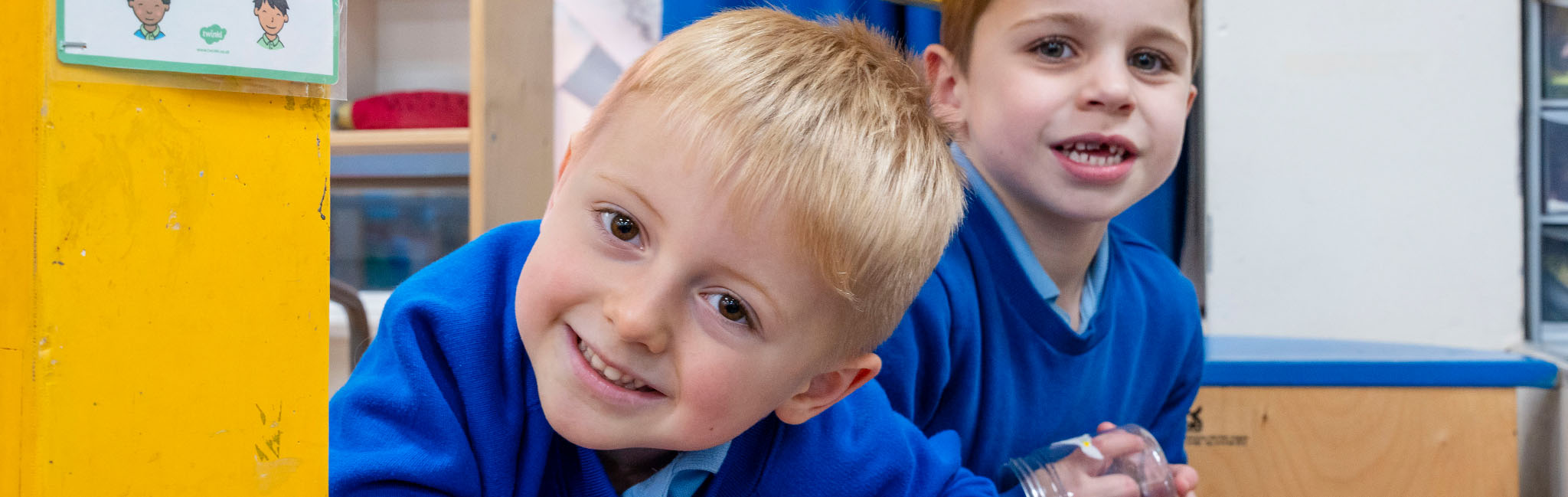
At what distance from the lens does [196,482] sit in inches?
13.7

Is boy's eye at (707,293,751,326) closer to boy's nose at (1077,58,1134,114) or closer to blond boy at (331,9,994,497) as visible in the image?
blond boy at (331,9,994,497)

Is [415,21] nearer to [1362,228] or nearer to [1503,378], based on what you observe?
[1362,228]

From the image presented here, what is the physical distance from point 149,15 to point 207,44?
2cm

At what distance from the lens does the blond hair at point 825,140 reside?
20.6 inches

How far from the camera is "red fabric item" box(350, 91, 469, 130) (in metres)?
1.79

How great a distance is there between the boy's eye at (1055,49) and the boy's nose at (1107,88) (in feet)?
0.08

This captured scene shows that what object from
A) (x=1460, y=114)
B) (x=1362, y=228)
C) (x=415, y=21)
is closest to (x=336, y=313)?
(x=415, y=21)

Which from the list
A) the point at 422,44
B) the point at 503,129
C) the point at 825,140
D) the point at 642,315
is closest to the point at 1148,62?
the point at 825,140

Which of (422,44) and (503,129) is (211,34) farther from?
(422,44)

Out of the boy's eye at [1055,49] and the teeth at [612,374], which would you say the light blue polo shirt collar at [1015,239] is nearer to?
the boy's eye at [1055,49]

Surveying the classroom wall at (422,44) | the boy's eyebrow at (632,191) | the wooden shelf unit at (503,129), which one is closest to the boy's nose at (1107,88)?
the boy's eyebrow at (632,191)

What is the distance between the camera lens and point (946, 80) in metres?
0.87

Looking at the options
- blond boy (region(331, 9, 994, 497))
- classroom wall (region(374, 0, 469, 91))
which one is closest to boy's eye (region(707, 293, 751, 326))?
blond boy (region(331, 9, 994, 497))

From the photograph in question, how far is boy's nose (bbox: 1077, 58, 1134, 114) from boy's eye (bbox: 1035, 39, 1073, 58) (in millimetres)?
23
